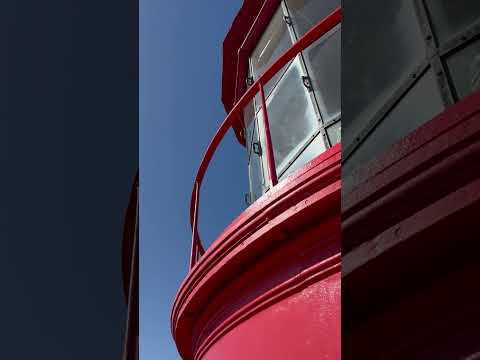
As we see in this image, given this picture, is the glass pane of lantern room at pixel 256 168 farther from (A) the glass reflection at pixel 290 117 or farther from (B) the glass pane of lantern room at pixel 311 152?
(B) the glass pane of lantern room at pixel 311 152

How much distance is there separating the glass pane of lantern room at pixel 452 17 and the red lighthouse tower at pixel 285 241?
61cm

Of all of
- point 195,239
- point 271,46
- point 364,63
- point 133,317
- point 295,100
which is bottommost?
point 133,317

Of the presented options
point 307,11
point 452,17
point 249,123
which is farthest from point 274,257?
point 249,123

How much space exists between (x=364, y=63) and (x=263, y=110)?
5.45ft

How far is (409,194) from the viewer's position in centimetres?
49

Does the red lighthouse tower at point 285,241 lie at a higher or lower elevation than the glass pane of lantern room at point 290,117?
lower

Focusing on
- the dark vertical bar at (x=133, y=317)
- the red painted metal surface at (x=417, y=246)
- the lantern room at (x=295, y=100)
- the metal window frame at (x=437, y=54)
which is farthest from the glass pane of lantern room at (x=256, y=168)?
the dark vertical bar at (x=133, y=317)

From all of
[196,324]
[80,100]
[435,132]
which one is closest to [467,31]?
[435,132]

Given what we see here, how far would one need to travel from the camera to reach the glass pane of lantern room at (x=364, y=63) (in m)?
0.36

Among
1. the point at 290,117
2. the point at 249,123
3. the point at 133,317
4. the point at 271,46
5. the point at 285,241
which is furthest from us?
the point at 249,123

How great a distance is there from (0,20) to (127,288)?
203 mm

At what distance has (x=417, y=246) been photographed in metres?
0.44

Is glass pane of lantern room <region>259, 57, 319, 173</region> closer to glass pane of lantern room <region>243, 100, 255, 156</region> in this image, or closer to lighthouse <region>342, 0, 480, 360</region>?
glass pane of lantern room <region>243, 100, 255, 156</region>

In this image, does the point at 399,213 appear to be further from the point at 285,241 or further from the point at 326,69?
the point at 326,69
